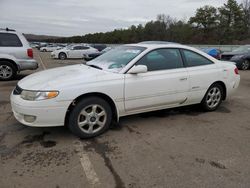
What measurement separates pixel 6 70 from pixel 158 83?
648 cm

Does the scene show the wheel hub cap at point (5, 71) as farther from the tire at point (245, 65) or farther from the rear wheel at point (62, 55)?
the rear wheel at point (62, 55)

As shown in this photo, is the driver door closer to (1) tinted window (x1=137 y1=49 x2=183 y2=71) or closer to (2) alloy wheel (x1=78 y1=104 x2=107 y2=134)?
(1) tinted window (x1=137 y1=49 x2=183 y2=71)

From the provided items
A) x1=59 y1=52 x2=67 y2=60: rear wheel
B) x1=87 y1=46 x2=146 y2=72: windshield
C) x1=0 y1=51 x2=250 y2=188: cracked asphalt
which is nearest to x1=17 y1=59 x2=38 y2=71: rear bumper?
x1=0 y1=51 x2=250 y2=188: cracked asphalt

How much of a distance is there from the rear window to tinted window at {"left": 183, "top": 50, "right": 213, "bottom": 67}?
6.24 meters

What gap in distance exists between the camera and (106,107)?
13.2 feet

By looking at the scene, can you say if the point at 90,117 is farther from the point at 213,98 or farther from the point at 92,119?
the point at 213,98

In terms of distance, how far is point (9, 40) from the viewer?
28.4 feet

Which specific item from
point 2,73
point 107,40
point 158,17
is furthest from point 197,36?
point 2,73

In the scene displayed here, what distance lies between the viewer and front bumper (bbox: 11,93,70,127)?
3607 mm

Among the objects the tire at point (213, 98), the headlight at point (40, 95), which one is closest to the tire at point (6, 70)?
the headlight at point (40, 95)

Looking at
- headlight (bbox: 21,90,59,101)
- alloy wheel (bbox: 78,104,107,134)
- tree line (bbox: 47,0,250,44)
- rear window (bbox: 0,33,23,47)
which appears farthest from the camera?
tree line (bbox: 47,0,250,44)

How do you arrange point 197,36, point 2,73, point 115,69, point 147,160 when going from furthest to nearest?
point 197,36 → point 2,73 → point 115,69 → point 147,160

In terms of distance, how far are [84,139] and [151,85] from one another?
4.70 ft

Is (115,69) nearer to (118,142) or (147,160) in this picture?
(118,142)
